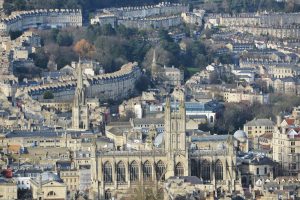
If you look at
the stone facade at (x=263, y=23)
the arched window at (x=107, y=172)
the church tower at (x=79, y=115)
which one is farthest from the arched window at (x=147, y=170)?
the stone facade at (x=263, y=23)

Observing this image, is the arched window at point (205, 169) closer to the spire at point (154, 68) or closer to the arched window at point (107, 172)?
the arched window at point (107, 172)

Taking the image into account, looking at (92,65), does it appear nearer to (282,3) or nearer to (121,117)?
(121,117)

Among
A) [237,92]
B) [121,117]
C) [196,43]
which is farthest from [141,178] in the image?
[196,43]

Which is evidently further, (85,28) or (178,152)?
(85,28)

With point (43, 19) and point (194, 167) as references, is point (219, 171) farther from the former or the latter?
point (43, 19)

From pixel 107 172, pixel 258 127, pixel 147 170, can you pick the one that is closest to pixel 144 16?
pixel 258 127

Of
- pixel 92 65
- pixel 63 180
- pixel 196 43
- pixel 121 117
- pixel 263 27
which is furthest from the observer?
pixel 263 27

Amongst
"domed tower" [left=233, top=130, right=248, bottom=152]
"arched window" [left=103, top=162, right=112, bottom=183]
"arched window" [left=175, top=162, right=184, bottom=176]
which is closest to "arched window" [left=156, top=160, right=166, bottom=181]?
"arched window" [left=175, top=162, right=184, bottom=176]
